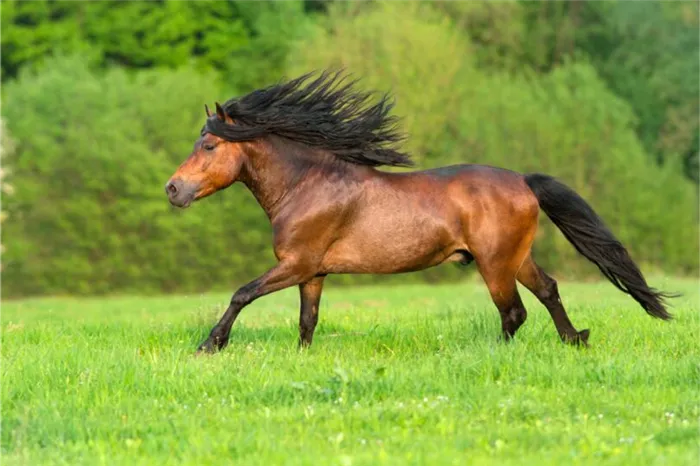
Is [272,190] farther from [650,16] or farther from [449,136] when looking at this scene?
[650,16]

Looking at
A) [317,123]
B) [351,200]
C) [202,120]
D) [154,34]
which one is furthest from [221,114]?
[154,34]

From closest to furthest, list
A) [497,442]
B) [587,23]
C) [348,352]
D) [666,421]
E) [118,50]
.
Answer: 1. [497,442]
2. [666,421]
3. [348,352]
4. [118,50]
5. [587,23]

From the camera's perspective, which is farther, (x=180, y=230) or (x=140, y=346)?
(x=180, y=230)

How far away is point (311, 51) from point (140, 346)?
119 feet

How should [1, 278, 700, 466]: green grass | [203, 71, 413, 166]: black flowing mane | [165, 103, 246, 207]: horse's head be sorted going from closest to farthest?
[1, 278, 700, 466]: green grass
[165, 103, 246, 207]: horse's head
[203, 71, 413, 166]: black flowing mane

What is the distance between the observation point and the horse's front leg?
9578mm

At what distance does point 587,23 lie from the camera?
5700cm

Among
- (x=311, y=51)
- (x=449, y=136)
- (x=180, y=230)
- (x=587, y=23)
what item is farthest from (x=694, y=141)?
(x=180, y=230)

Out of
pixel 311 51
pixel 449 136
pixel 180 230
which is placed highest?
pixel 311 51

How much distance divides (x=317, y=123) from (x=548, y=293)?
98.2 inches

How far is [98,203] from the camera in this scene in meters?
44.3

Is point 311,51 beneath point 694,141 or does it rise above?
above

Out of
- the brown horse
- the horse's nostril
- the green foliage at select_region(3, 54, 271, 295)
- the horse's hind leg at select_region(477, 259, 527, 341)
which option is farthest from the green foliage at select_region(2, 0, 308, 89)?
the horse's hind leg at select_region(477, 259, 527, 341)

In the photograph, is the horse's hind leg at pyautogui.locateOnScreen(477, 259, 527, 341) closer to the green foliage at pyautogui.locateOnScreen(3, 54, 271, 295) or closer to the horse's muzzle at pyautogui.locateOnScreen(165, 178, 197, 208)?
the horse's muzzle at pyautogui.locateOnScreen(165, 178, 197, 208)
